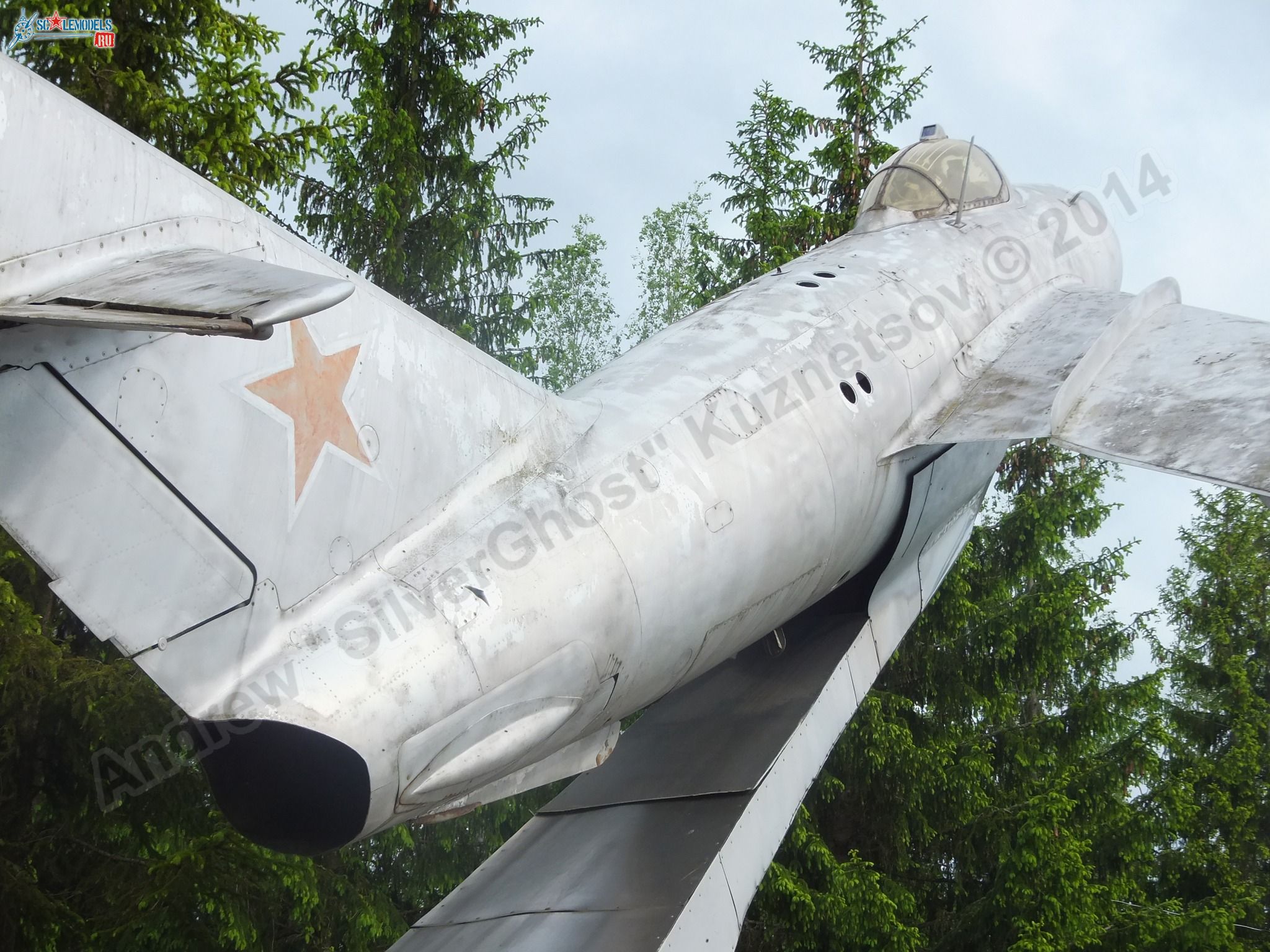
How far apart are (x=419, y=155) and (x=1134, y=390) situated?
1116cm

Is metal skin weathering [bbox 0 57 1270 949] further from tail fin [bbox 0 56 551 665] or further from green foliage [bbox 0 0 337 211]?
green foliage [bbox 0 0 337 211]

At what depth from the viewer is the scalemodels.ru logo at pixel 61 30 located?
9086 mm

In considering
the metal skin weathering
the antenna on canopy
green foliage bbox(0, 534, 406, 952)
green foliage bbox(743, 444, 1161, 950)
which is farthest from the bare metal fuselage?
green foliage bbox(743, 444, 1161, 950)

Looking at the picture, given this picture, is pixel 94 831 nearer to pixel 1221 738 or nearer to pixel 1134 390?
pixel 1134 390

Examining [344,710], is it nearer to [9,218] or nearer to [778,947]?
[9,218]

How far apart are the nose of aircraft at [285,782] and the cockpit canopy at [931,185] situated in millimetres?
5968

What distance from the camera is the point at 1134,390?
Result: 6133 mm

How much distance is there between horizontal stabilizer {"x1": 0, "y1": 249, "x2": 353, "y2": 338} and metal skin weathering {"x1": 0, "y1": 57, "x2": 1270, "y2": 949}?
13 mm

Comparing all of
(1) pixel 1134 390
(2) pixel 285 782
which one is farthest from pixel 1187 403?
(2) pixel 285 782

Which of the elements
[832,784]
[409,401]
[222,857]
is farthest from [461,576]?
[832,784]

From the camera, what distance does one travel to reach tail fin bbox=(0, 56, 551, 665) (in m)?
3.25

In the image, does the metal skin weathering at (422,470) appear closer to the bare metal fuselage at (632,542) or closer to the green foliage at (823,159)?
the bare metal fuselage at (632,542)

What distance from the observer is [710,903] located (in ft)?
16.6

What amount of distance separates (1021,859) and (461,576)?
32.1ft
